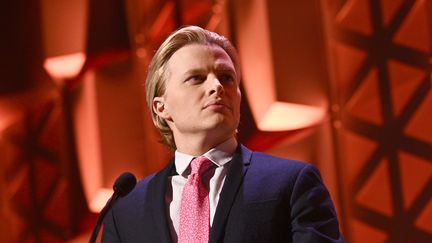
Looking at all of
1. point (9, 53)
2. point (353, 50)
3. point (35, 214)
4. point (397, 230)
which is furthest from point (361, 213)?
point (9, 53)

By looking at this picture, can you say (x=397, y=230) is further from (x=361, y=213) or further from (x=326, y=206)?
Answer: (x=326, y=206)

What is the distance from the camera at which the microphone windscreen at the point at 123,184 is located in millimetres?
1222

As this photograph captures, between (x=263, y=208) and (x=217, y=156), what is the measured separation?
0.15m

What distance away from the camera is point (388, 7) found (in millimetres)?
1886

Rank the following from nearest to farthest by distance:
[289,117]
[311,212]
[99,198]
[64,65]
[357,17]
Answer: [311,212] < [357,17] < [289,117] < [99,198] < [64,65]

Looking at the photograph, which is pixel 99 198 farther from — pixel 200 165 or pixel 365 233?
pixel 200 165

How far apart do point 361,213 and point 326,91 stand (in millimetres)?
356

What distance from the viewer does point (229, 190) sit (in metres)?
Answer: 1.19

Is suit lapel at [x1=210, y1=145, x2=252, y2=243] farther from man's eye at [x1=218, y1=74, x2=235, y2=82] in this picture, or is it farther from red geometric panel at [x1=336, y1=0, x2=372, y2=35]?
red geometric panel at [x1=336, y1=0, x2=372, y2=35]

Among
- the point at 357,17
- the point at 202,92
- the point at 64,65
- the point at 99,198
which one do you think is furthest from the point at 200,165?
the point at 64,65

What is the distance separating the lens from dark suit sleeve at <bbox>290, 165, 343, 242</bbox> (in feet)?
3.66

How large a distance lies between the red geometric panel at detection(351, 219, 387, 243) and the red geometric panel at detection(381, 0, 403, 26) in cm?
56

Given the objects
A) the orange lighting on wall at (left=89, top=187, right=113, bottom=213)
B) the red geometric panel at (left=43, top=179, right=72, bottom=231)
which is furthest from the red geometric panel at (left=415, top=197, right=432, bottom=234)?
the red geometric panel at (left=43, top=179, right=72, bottom=231)

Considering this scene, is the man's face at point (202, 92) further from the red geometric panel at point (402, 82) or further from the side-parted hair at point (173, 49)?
the red geometric panel at point (402, 82)
